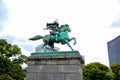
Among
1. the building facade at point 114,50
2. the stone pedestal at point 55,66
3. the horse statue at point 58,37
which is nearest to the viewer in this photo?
the stone pedestal at point 55,66

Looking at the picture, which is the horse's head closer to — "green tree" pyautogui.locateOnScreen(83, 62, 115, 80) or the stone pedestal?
the stone pedestal

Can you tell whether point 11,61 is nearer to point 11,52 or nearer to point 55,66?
point 11,52

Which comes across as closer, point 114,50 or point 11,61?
point 11,61

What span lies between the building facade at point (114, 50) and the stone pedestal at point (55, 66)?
1999 inches

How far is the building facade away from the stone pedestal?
50.8 metres

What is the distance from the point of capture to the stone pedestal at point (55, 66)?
1280 centimetres

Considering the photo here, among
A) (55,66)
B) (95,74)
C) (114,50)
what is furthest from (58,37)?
(114,50)

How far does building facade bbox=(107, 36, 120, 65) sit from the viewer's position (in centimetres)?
6244

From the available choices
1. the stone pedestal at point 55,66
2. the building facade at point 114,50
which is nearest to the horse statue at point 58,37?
the stone pedestal at point 55,66

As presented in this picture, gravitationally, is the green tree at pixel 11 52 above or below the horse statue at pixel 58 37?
above

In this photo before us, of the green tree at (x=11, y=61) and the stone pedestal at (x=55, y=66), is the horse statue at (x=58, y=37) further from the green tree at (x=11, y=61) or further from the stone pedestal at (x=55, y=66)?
the green tree at (x=11, y=61)

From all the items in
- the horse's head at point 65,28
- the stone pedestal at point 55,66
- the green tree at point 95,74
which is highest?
the horse's head at point 65,28

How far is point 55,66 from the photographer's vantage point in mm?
13234

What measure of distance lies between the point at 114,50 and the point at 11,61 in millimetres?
44686
